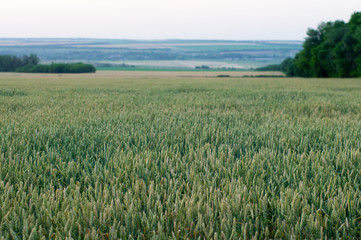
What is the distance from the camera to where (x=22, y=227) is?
139 centimetres

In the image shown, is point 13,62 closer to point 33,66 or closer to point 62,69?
point 33,66

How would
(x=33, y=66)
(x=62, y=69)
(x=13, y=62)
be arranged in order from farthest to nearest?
(x=13, y=62)
(x=33, y=66)
(x=62, y=69)

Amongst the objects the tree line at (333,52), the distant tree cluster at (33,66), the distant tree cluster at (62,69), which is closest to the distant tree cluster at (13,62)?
the distant tree cluster at (33,66)

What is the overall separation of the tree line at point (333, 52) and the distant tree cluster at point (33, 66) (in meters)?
49.1

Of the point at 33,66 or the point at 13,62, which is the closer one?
the point at 33,66

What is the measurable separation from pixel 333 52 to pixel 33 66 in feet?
238

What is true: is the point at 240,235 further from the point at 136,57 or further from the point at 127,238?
the point at 136,57

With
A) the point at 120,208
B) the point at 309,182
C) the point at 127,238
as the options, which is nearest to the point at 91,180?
the point at 120,208

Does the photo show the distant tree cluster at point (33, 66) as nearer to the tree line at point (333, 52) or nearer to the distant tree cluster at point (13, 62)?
the distant tree cluster at point (13, 62)

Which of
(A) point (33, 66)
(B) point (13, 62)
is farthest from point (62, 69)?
(B) point (13, 62)

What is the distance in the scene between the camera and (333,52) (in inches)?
1916

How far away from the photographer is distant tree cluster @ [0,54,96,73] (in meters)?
80.8

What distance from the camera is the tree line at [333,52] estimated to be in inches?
1834

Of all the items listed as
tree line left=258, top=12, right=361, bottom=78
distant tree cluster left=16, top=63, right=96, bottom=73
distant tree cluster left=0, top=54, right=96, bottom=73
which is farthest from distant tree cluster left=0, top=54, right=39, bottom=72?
tree line left=258, top=12, right=361, bottom=78
